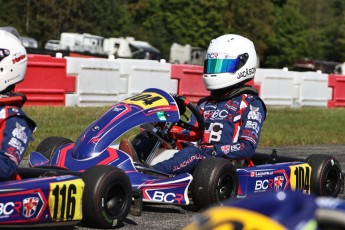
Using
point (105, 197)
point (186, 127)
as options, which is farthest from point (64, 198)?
point (186, 127)

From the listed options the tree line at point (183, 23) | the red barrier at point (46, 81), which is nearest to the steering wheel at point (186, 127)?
the red barrier at point (46, 81)

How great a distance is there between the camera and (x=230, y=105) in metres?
6.53

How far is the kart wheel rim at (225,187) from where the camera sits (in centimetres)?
575

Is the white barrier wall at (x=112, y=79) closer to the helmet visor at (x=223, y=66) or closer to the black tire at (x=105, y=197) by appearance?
the helmet visor at (x=223, y=66)

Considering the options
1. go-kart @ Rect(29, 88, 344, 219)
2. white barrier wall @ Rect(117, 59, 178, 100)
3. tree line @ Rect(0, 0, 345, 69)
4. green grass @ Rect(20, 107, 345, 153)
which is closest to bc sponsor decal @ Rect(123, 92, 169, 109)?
go-kart @ Rect(29, 88, 344, 219)

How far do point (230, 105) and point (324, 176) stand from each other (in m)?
0.90

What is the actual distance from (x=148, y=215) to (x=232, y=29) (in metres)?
53.8

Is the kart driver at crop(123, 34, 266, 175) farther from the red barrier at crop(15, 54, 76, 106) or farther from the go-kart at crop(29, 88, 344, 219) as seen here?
the red barrier at crop(15, 54, 76, 106)

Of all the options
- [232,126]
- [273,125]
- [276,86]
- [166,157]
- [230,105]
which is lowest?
[166,157]

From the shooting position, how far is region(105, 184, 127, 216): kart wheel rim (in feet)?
16.7

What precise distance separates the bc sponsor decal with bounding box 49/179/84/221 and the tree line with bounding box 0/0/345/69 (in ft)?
134

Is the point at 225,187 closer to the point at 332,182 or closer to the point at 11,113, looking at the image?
the point at 332,182

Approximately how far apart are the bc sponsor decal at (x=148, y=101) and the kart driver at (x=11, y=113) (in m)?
1.23

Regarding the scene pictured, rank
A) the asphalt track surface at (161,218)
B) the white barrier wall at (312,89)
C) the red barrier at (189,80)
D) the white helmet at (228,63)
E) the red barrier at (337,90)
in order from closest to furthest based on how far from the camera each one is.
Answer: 1. the asphalt track surface at (161,218)
2. the white helmet at (228,63)
3. the red barrier at (189,80)
4. the white barrier wall at (312,89)
5. the red barrier at (337,90)
